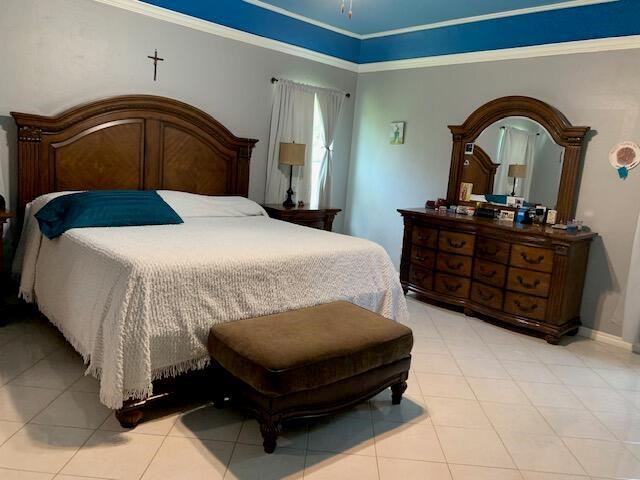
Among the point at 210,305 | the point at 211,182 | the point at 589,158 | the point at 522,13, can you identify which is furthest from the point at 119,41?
the point at 589,158

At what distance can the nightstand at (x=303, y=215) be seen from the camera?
4.47m

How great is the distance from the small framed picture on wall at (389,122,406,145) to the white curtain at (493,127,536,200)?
1136 mm

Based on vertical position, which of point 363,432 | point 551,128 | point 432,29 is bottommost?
point 363,432

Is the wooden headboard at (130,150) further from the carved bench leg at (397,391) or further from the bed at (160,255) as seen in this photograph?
the carved bench leg at (397,391)

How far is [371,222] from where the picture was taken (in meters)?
5.54

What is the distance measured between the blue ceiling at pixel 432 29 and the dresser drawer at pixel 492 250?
1699 millimetres

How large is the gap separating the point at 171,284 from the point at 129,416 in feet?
1.99

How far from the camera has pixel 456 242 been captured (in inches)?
165

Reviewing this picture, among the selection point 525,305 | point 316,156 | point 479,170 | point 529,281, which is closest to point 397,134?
point 316,156

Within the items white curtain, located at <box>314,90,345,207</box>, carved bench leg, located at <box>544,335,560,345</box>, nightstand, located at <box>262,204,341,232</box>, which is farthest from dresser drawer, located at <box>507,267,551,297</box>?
white curtain, located at <box>314,90,345,207</box>

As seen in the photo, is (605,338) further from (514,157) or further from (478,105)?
(478,105)

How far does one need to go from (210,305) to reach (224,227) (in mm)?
1092

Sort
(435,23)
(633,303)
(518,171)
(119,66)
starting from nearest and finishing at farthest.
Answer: (633,303) → (119,66) → (518,171) → (435,23)

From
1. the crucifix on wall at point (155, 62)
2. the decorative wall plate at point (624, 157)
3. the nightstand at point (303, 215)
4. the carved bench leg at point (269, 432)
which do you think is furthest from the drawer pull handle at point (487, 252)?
the crucifix on wall at point (155, 62)
